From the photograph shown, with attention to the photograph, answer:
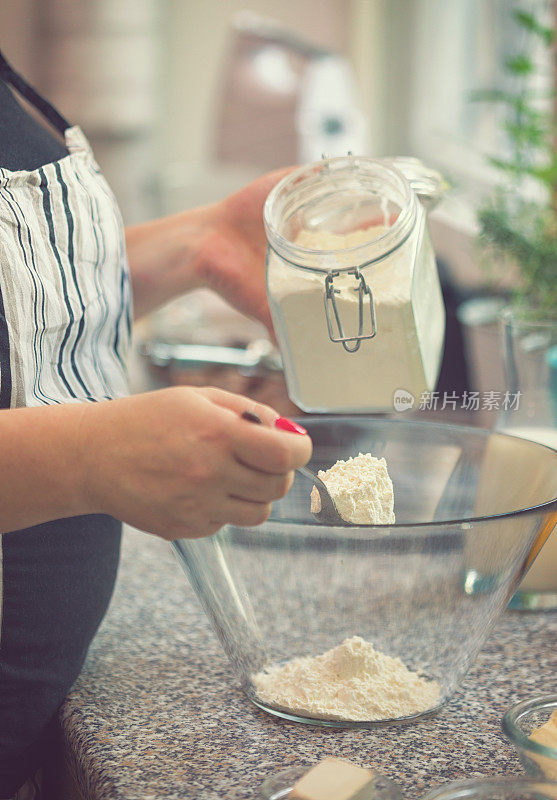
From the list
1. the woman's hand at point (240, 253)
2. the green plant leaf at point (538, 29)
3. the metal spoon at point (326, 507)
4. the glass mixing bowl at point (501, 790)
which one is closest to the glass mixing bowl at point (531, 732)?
the glass mixing bowl at point (501, 790)

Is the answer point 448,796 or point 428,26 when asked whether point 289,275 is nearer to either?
point 448,796

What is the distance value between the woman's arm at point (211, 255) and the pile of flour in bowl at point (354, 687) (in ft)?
1.00

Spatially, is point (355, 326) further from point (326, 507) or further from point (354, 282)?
point (326, 507)

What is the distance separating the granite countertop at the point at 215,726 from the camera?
0.50 m

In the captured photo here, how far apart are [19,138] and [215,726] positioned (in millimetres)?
377

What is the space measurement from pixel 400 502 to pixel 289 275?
166mm

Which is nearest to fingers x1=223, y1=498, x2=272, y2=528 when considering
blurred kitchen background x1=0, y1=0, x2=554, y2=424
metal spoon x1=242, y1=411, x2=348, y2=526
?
metal spoon x1=242, y1=411, x2=348, y2=526

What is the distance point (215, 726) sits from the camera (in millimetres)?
548

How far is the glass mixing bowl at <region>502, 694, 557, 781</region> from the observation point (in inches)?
16.6

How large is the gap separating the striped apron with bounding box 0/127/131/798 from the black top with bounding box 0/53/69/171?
1 centimetres
